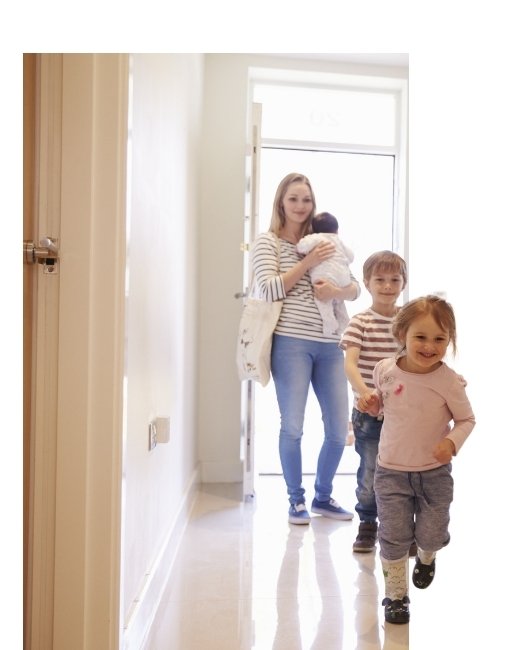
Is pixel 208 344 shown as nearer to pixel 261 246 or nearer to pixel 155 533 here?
pixel 261 246

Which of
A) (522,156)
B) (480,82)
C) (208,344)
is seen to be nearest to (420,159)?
(480,82)

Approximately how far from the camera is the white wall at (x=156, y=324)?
4.40ft

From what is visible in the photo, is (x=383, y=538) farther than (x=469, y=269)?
Yes

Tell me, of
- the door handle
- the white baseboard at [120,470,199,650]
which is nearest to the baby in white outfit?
the white baseboard at [120,470,199,650]

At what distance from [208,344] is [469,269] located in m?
2.26

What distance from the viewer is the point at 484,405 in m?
0.99

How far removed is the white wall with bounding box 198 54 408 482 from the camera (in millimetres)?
3123

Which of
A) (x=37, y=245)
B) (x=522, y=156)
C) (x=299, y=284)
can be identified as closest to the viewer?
(x=522, y=156)

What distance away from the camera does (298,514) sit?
2.41 metres

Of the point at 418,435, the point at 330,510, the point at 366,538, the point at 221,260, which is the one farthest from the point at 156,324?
the point at 221,260

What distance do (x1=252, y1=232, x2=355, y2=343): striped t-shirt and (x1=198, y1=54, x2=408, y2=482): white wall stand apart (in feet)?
2.16

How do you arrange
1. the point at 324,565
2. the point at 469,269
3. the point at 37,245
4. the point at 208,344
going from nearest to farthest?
the point at 469,269
the point at 37,245
the point at 324,565
the point at 208,344

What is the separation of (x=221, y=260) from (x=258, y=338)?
2.69 ft

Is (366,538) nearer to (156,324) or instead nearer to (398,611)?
(398,611)
